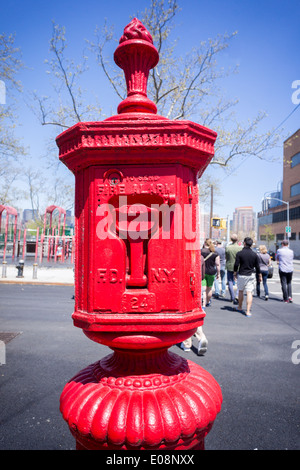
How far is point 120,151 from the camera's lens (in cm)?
138

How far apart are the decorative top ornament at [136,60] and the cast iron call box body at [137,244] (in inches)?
6.6

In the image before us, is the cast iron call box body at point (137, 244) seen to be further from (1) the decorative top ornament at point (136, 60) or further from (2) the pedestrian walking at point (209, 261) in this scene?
(2) the pedestrian walking at point (209, 261)

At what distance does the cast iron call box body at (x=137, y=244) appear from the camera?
1.36m

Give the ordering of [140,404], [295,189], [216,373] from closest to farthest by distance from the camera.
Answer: [140,404], [216,373], [295,189]

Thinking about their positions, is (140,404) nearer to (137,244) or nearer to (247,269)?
(137,244)

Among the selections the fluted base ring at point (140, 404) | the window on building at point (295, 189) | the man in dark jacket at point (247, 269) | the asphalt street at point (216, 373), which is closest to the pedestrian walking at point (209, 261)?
the man in dark jacket at point (247, 269)

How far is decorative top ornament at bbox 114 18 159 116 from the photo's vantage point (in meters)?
1.58

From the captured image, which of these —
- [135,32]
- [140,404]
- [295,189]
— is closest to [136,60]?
[135,32]

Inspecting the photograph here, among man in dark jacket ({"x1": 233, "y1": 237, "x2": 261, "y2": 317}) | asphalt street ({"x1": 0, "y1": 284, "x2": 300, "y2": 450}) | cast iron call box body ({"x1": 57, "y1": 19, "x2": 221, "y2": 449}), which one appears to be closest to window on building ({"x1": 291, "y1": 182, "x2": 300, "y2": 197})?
asphalt street ({"x1": 0, "y1": 284, "x2": 300, "y2": 450})

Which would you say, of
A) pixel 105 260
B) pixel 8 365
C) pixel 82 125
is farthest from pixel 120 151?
pixel 8 365

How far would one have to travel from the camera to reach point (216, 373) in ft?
12.8

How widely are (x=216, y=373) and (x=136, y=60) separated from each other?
3665mm

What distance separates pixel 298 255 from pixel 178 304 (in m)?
44.2

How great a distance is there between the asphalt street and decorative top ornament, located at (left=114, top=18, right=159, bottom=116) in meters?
2.61
